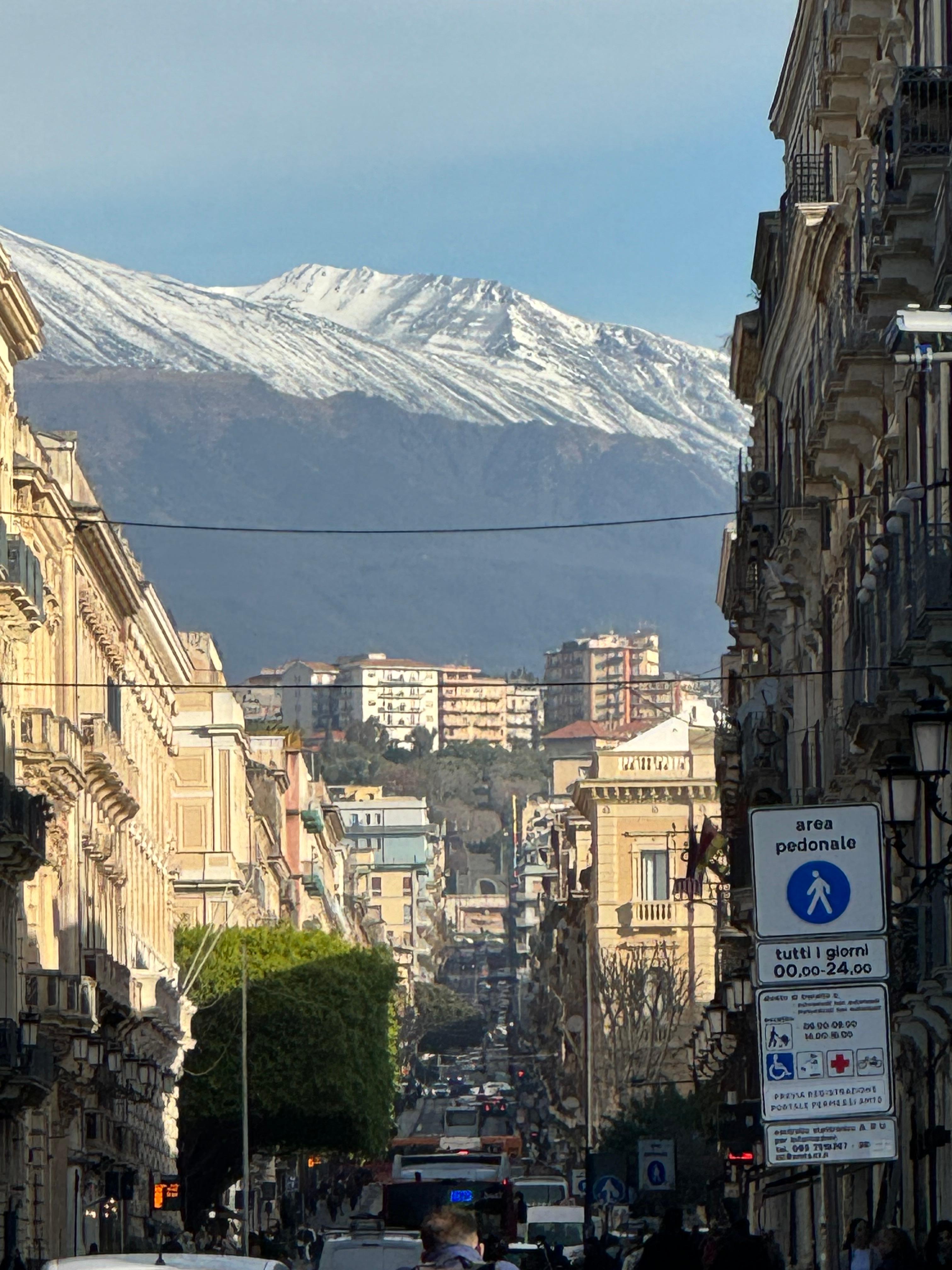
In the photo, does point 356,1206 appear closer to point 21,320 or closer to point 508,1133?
point 508,1133

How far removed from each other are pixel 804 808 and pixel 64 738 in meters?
43.4

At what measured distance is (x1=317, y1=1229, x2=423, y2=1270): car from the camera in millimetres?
33938

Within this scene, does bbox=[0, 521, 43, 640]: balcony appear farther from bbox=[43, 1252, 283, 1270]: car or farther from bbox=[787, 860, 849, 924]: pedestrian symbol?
bbox=[787, 860, 849, 924]: pedestrian symbol

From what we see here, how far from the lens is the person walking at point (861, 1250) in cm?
2320

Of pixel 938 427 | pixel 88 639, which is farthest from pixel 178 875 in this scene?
pixel 938 427

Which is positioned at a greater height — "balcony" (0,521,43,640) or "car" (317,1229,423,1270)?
"balcony" (0,521,43,640)

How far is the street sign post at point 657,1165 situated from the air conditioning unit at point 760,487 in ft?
40.9

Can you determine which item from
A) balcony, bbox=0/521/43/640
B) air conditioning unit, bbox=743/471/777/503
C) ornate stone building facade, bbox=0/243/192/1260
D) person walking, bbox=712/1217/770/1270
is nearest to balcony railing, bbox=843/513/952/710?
person walking, bbox=712/1217/770/1270

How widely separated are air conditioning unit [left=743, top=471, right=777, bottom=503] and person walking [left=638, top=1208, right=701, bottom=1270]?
2956cm

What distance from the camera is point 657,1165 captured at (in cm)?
4819

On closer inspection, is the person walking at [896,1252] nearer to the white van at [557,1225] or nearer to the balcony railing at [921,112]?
the balcony railing at [921,112]

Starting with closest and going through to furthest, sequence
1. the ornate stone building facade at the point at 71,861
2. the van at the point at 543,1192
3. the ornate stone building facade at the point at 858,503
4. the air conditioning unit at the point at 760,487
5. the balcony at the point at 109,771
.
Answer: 1. the ornate stone building facade at the point at 858,503
2. the ornate stone building facade at the point at 71,861
3. the air conditioning unit at the point at 760,487
4. the balcony at the point at 109,771
5. the van at the point at 543,1192

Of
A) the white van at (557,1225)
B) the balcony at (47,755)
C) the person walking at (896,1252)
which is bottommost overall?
the white van at (557,1225)

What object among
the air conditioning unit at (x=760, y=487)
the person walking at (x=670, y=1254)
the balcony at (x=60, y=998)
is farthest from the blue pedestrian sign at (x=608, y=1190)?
the person walking at (x=670, y=1254)
